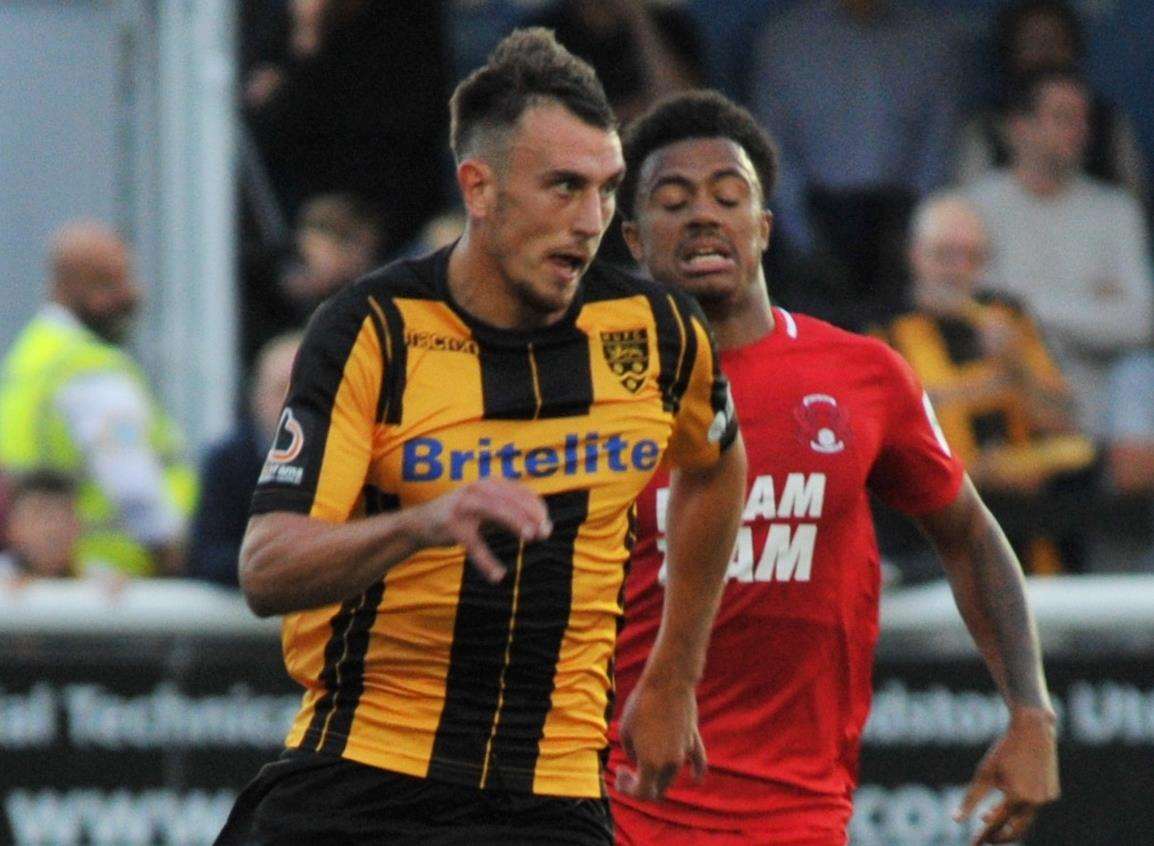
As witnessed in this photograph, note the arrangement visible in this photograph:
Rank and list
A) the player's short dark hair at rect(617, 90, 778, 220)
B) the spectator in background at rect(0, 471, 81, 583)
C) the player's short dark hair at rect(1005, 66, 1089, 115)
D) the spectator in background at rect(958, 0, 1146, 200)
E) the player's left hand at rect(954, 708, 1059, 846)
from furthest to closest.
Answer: the spectator in background at rect(958, 0, 1146, 200), the player's short dark hair at rect(1005, 66, 1089, 115), the spectator in background at rect(0, 471, 81, 583), the player's short dark hair at rect(617, 90, 778, 220), the player's left hand at rect(954, 708, 1059, 846)

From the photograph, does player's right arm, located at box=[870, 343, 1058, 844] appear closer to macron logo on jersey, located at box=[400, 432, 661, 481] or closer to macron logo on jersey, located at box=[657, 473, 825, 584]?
macron logo on jersey, located at box=[657, 473, 825, 584]

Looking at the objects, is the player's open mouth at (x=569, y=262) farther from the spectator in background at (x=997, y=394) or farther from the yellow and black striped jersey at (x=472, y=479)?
the spectator in background at (x=997, y=394)

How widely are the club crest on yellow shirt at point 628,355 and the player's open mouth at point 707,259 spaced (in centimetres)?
54

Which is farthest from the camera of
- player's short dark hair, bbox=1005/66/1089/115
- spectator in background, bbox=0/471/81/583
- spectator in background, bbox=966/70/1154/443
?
player's short dark hair, bbox=1005/66/1089/115

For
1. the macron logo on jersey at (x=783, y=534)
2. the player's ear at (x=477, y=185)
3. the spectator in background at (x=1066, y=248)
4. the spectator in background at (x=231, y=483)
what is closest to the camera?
the player's ear at (x=477, y=185)

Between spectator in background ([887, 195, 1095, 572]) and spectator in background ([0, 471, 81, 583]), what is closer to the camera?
spectator in background ([0, 471, 81, 583])

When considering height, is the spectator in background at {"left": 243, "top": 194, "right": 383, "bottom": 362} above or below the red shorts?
above

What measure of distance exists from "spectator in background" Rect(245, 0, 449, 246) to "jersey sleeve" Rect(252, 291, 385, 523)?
5.22 metres

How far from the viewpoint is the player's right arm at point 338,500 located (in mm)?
3637

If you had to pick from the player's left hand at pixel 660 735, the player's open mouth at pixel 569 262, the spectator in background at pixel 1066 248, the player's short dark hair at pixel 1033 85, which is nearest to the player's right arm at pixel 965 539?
the player's left hand at pixel 660 735

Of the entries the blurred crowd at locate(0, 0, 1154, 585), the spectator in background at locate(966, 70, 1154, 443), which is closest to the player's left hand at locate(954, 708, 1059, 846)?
the blurred crowd at locate(0, 0, 1154, 585)

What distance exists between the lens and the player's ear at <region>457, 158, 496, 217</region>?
165 inches

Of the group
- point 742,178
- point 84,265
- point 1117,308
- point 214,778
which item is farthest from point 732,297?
point 1117,308

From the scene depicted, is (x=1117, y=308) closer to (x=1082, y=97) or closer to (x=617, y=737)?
(x=1082, y=97)
